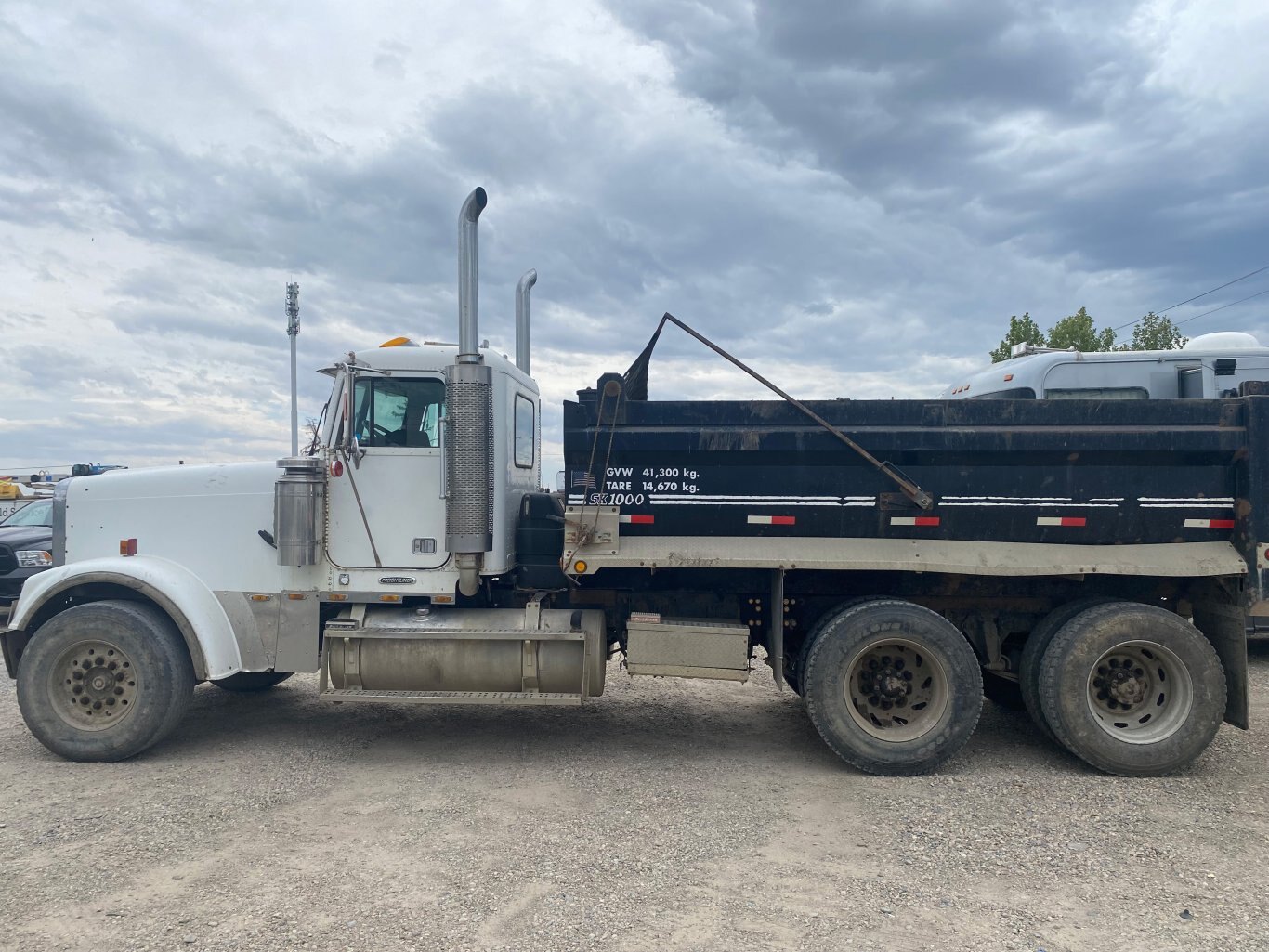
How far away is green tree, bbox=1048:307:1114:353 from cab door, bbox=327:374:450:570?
2081 cm

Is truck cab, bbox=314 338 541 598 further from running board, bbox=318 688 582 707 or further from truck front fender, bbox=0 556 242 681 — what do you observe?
truck front fender, bbox=0 556 242 681

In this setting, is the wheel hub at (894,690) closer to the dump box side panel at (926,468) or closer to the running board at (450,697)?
the dump box side panel at (926,468)

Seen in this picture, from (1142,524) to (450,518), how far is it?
478cm

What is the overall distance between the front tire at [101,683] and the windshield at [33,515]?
23.8 ft

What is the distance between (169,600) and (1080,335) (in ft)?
75.3

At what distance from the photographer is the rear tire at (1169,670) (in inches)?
219

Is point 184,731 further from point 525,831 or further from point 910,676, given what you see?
point 910,676

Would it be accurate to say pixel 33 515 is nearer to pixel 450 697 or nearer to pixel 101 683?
pixel 101 683

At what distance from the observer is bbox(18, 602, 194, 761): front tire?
5.80 m

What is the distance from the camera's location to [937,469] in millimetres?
5781

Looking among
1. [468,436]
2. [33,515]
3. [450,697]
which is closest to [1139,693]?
[450,697]

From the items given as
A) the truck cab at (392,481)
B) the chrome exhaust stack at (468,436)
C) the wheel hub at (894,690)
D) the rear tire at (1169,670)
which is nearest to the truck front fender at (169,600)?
the truck cab at (392,481)

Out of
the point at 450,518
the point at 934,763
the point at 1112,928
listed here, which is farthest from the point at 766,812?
the point at 450,518

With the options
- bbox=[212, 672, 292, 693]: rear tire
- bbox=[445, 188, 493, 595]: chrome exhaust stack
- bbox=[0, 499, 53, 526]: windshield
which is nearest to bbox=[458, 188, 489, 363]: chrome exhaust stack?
bbox=[445, 188, 493, 595]: chrome exhaust stack
